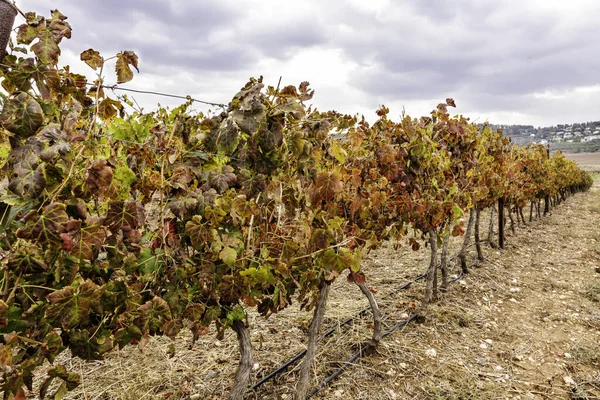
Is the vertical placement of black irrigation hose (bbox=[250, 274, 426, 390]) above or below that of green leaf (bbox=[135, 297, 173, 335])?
below

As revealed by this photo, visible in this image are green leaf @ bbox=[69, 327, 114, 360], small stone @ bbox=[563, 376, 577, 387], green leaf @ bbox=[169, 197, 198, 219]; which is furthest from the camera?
small stone @ bbox=[563, 376, 577, 387]

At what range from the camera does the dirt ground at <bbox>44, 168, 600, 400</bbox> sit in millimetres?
3457

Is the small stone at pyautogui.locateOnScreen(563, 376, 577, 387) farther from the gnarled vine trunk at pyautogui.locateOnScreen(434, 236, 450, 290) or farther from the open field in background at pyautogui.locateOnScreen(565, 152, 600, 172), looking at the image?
the open field in background at pyautogui.locateOnScreen(565, 152, 600, 172)

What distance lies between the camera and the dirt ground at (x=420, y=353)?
11.3ft

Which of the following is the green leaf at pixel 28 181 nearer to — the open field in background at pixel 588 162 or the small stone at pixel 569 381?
the small stone at pixel 569 381

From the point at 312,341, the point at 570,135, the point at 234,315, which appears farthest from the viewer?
the point at 570,135

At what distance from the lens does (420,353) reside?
4.08 m

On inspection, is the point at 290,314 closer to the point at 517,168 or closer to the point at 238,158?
the point at 238,158

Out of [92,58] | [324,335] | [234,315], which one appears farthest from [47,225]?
[324,335]

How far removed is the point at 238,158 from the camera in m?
1.98

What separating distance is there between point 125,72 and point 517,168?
33.4ft

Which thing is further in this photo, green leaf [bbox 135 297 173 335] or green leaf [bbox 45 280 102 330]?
green leaf [bbox 135 297 173 335]

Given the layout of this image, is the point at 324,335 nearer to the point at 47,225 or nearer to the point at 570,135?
the point at 47,225

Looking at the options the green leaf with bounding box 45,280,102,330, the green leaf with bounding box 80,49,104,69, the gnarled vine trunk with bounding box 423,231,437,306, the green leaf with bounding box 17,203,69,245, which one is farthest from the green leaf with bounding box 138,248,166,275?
the gnarled vine trunk with bounding box 423,231,437,306
